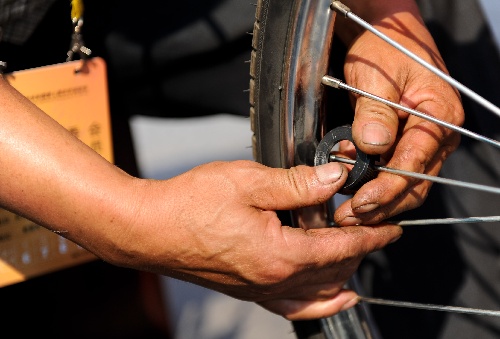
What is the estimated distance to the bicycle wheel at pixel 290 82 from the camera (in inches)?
23.8

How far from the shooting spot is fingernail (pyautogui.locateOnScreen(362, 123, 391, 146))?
575mm

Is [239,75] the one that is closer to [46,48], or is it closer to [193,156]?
[46,48]

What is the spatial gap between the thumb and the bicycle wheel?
0.06 metres

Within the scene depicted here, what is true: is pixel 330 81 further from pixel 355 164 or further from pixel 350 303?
pixel 350 303

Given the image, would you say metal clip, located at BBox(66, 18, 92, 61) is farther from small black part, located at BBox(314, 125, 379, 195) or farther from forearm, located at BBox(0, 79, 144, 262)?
small black part, located at BBox(314, 125, 379, 195)

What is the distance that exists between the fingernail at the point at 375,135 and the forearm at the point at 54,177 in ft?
0.63

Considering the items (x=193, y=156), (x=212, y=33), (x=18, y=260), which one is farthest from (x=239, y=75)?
(x=193, y=156)

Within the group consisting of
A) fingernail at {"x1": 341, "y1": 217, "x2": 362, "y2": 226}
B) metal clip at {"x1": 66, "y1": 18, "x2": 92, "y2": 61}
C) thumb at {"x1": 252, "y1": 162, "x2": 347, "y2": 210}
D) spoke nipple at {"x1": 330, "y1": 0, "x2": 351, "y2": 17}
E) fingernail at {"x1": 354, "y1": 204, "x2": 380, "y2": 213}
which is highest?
spoke nipple at {"x1": 330, "y1": 0, "x2": 351, "y2": 17}

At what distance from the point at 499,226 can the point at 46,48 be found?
63cm

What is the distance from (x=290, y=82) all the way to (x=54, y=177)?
214 millimetres

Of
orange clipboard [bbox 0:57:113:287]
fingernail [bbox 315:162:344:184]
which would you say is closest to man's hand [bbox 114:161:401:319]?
fingernail [bbox 315:162:344:184]

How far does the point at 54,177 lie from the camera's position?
564mm

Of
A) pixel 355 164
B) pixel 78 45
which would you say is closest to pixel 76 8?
pixel 78 45

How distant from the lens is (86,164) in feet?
1.88
